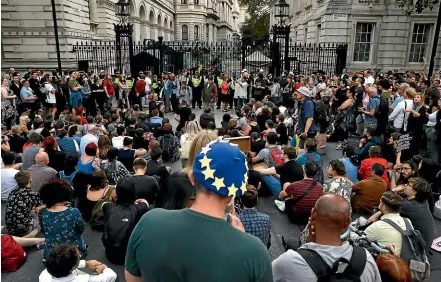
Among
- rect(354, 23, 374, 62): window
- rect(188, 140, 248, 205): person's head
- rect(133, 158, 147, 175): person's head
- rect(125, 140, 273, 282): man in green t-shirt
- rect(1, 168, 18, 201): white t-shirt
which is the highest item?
rect(354, 23, 374, 62): window

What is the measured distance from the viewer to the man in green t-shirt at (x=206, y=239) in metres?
1.58

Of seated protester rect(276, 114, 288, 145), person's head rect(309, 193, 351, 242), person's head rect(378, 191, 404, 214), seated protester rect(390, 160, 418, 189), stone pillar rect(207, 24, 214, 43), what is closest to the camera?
person's head rect(309, 193, 351, 242)

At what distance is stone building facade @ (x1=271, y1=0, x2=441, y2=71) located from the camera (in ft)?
69.9

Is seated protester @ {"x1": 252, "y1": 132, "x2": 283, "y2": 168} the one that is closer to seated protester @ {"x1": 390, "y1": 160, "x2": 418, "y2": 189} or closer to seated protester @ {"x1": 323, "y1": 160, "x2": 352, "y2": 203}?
seated protester @ {"x1": 323, "y1": 160, "x2": 352, "y2": 203}

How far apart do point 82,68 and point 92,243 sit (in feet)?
54.2

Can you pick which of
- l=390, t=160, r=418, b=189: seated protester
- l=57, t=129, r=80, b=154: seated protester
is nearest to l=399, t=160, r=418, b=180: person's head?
l=390, t=160, r=418, b=189: seated protester

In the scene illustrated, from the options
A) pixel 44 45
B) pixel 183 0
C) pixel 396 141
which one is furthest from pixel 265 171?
pixel 183 0

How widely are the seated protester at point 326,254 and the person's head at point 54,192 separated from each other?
304 cm

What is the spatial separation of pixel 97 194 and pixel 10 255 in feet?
4.66

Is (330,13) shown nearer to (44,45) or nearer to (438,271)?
(44,45)

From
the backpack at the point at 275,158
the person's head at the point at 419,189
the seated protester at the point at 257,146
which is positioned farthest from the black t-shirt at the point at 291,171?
the person's head at the point at 419,189

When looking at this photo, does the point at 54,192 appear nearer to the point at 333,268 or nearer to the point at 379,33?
the point at 333,268

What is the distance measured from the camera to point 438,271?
4.69 m

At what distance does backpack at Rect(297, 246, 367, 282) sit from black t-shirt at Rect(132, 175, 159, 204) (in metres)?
3.42
